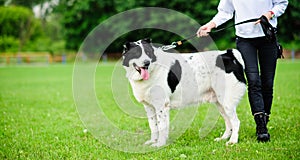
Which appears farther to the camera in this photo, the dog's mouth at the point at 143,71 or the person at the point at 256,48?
the person at the point at 256,48

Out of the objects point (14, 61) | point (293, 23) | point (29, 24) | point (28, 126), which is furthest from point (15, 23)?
point (28, 126)

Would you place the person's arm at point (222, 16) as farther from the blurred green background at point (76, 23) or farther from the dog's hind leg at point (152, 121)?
the blurred green background at point (76, 23)

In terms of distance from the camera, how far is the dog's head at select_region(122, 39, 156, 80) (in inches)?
215

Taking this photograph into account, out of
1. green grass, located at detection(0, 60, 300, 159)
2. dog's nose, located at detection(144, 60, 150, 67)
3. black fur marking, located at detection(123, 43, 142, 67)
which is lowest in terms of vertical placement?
green grass, located at detection(0, 60, 300, 159)

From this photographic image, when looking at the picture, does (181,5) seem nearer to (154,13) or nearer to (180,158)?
(154,13)

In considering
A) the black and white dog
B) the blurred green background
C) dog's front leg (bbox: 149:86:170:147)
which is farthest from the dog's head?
the blurred green background

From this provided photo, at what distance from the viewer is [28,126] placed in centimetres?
756

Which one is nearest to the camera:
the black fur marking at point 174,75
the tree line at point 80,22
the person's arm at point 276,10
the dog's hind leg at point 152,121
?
the person's arm at point 276,10

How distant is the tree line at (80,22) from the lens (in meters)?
36.8

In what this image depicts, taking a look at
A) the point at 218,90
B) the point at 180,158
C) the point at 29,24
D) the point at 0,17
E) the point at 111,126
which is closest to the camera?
the point at 180,158

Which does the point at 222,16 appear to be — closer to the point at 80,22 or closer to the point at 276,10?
the point at 276,10

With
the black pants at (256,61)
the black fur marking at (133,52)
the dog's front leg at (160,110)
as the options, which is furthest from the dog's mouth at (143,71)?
the black pants at (256,61)

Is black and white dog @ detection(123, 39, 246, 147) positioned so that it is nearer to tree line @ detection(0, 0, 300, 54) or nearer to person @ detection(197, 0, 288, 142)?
person @ detection(197, 0, 288, 142)

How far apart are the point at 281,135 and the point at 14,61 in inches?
1579
